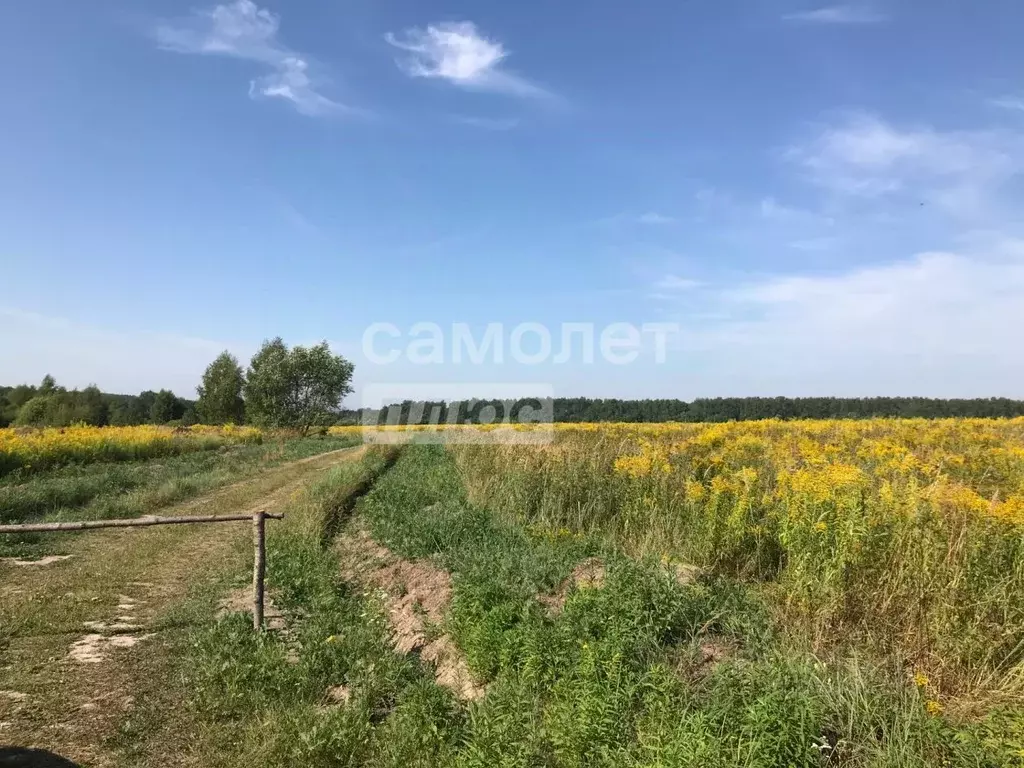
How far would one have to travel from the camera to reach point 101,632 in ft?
22.1

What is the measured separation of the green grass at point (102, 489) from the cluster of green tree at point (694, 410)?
15232 millimetres

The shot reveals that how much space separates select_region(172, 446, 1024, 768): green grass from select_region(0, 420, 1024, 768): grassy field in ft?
0.06

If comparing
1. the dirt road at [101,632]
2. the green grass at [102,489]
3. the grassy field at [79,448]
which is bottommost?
the dirt road at [101,632]

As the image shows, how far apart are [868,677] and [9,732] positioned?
19.7ft

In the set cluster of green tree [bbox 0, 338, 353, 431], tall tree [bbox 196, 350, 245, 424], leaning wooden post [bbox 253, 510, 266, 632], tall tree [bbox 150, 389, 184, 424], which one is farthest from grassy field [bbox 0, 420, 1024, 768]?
tall tree [bbox 150, 389, 184, 424]

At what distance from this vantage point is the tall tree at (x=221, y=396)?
2199 inches

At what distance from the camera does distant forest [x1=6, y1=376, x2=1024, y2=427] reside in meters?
38.2

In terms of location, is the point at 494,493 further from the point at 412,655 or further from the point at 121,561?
the point at 121,561

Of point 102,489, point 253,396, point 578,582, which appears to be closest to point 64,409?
point 253,396

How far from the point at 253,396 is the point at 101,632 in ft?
150

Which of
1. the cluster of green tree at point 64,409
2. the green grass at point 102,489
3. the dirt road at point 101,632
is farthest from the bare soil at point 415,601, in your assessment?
the cluster of green tree at point 64,409

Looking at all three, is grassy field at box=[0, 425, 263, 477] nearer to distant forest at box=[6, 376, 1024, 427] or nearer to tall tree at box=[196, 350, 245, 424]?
distant forest at box=[6, 376, 1024, 427]

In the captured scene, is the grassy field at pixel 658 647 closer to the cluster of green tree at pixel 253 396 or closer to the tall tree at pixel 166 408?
the cluster of green tree at pixel 253 396

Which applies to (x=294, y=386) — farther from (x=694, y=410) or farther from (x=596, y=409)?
(x=694, y=410)
